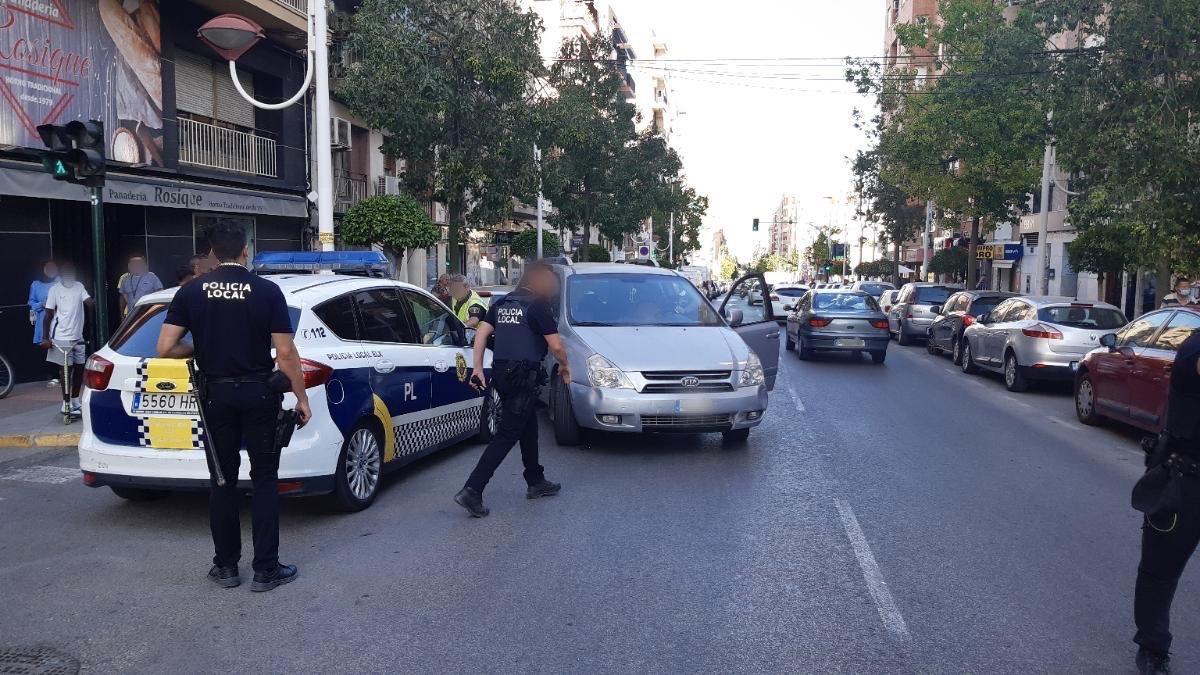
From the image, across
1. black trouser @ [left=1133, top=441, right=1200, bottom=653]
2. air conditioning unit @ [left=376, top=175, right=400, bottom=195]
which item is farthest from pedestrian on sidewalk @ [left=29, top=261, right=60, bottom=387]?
air conditioning unit @ [left=376, top=175, right=400, bottom=195]

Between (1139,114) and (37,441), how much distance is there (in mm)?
16342

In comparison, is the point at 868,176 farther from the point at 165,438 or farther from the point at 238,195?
the point at 165,438

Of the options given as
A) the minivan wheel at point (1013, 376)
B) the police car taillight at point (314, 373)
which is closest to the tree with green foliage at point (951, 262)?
Answer: the minivan wheel at point (1013, 376)

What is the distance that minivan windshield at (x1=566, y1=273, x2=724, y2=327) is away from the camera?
959cm

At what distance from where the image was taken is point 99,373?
5992 mm

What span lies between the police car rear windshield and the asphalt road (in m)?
1.19

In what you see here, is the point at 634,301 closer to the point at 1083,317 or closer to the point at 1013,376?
the point at 1013,376

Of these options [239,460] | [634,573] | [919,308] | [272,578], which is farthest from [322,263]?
[919,308]

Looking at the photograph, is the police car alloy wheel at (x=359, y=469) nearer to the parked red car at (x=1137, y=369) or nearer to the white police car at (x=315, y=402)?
the white police car at (x=315, y=402)

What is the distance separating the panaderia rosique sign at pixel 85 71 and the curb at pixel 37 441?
5.53m

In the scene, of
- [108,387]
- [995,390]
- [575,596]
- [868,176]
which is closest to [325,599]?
[575,596]

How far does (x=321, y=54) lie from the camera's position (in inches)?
543

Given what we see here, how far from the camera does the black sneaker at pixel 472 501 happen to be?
21.2ft

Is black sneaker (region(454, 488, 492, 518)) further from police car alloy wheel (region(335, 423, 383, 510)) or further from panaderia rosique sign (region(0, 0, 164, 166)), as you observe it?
panaderia rosique sign (region(0, 0, 164, 166))
